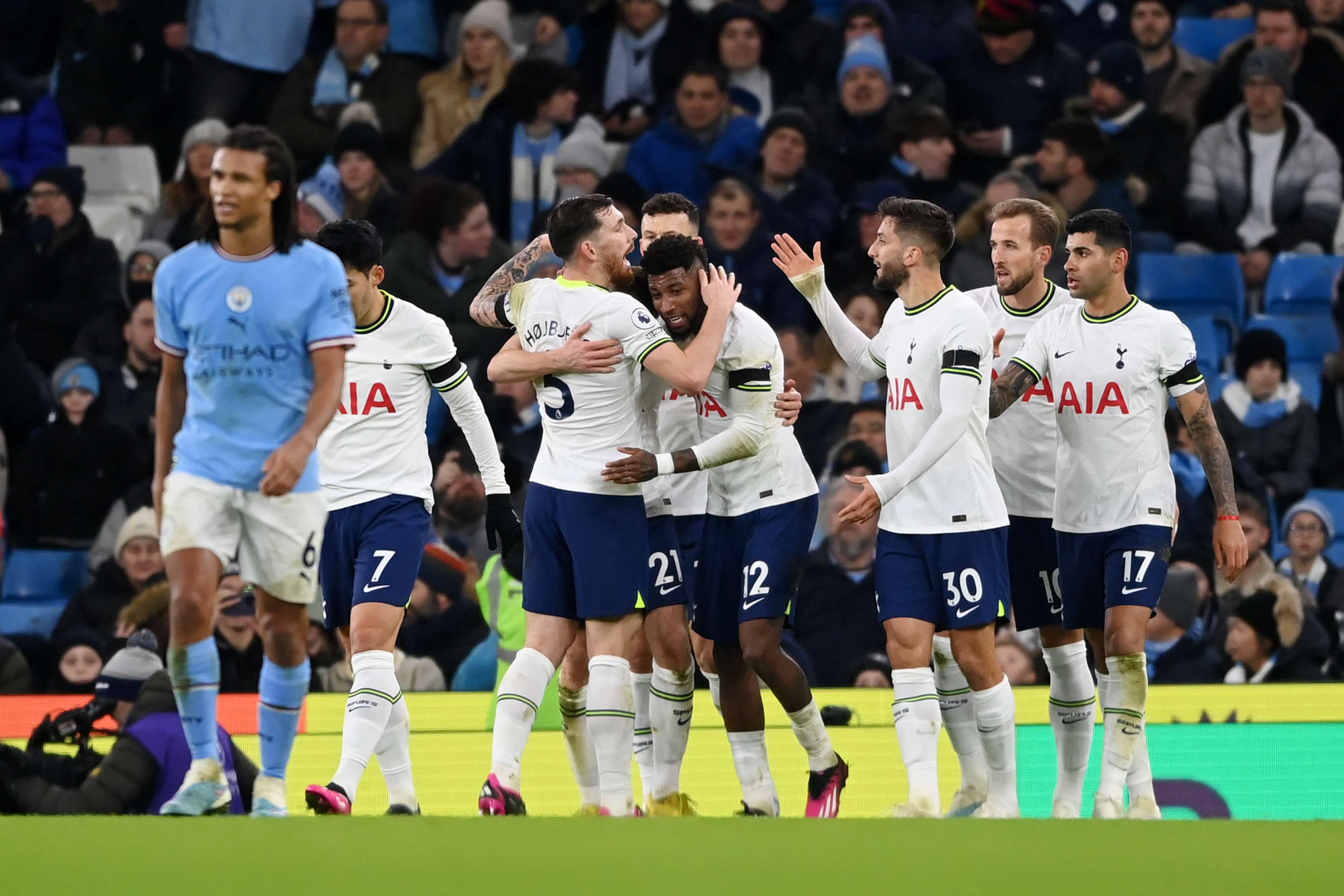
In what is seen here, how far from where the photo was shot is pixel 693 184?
49.1 feet

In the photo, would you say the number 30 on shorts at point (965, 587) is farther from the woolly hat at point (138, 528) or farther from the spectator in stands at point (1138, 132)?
the spectator in stands at point (1138, 132)

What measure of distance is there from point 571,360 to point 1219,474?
9.52 ft

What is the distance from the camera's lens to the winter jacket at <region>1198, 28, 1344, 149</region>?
51.2 feet

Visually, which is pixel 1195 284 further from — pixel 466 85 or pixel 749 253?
pixel 466 85

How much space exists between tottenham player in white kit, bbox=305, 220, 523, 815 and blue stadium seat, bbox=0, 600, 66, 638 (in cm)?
561

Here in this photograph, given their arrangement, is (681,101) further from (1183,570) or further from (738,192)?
(1183,570)

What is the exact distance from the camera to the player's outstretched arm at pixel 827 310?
8438mm

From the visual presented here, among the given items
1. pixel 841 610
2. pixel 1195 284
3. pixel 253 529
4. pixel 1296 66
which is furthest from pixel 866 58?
pixel 253 529

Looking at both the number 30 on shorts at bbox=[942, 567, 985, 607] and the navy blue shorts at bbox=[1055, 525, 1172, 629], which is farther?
the navy blue shorts at bbox=[1055, 525, 1172, 629]

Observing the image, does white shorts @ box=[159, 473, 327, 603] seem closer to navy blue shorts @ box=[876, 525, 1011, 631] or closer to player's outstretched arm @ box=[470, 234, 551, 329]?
player's outstretched arm @ box=[470, 234, 551, 329]

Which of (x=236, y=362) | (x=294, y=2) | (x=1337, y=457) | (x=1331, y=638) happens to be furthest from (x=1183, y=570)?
(x=294, y=2)

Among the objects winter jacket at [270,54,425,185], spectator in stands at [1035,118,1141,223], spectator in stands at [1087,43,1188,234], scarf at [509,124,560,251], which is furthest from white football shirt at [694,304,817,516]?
spectator in stands at [1087,43,1188,234]

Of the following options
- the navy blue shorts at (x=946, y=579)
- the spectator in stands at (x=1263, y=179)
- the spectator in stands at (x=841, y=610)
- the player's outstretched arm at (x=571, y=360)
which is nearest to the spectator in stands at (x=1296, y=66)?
the spectator in stands at (x=1263, y=179)

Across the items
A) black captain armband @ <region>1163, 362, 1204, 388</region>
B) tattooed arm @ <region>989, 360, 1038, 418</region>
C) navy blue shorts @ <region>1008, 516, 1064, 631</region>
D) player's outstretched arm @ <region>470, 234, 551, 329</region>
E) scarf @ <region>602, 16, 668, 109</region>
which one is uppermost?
scarf @ <region>602, 16, 668, 109</region>
